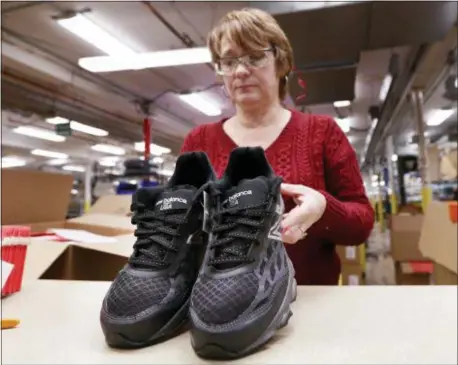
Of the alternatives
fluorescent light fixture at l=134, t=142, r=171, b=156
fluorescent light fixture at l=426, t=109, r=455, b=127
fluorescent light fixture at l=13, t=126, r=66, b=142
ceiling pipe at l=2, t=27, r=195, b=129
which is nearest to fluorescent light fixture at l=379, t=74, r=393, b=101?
fluorescent light fixture at l=426, t=109, r=455, b=127

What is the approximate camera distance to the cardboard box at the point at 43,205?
131cm

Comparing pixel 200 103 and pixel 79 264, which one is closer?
pixel 79 264

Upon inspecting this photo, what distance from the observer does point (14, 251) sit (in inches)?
25.2

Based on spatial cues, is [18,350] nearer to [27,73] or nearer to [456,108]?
[27,73]

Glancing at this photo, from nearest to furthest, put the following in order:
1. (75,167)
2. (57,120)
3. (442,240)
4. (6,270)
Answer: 1. (6,270)
2. (442,240)
3. (57,120)
4. (75,167)

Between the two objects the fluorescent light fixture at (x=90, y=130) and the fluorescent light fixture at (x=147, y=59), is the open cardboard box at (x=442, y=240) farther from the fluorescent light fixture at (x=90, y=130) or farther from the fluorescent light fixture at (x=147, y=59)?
the fluorescent light fixture at (x=90, y=130)

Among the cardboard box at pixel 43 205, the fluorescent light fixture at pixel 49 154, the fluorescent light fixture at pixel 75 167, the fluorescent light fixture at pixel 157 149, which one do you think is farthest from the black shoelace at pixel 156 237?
the fluorescent light fixture at pixel 75 167

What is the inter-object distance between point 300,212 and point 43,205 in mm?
1277

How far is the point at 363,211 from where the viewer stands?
719 millimetres

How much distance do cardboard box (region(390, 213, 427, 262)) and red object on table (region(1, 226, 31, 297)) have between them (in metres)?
2.88

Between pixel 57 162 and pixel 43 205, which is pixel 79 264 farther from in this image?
pixel 57 162

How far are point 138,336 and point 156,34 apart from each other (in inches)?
162

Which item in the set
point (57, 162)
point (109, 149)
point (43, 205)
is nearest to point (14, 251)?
point (43, 205)

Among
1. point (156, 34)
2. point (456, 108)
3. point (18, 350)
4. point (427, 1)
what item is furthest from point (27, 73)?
point (456, 108)
